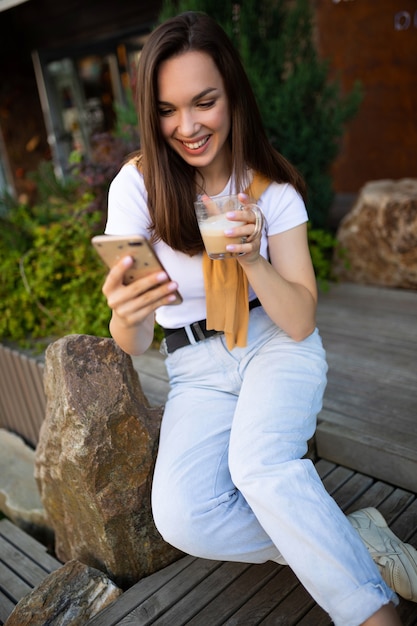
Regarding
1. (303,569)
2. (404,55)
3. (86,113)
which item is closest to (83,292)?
(303,569)

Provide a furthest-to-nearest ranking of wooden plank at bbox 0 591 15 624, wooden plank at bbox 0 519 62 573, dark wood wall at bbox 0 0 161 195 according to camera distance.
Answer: dark wood wall at bbox 0 0 161 195 < wooden plank at bbox 0 519 62 573 < wooden plank at bbox 0 591 15 624

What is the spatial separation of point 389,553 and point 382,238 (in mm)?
2396

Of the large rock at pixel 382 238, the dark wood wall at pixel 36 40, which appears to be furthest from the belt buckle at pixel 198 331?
the dark wood wall at pixel 36 40

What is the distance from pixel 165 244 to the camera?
1.65 metres

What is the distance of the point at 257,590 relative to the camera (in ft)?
5.18

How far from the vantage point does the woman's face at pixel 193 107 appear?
4.89ft

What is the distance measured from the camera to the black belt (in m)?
1.69

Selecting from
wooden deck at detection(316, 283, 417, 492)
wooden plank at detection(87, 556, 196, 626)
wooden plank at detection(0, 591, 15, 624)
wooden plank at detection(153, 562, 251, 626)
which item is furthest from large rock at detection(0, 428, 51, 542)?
wooden deck at detection(316, 283, 417, 492)

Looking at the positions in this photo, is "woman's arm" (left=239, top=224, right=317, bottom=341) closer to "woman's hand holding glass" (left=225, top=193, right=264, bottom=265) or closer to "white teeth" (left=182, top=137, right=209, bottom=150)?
"woman's hand holding glass" (left=225, top=193, right=264, bottom=265)

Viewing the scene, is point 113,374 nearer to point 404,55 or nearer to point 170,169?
point 170,169

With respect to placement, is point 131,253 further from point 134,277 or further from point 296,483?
point 296,483

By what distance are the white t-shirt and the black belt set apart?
0.08 feet

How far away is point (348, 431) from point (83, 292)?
5.99ft

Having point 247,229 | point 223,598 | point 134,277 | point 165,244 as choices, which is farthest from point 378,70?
point 223,598
